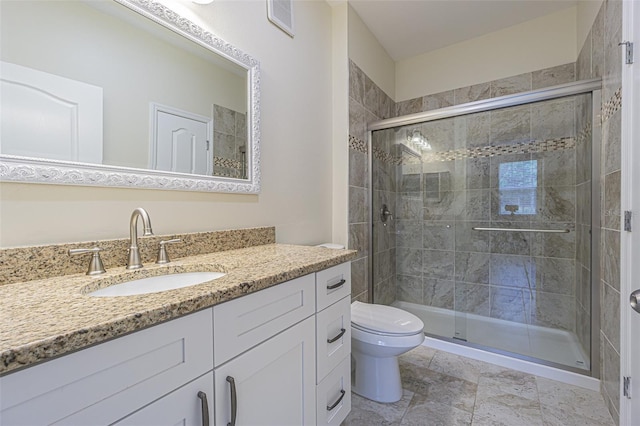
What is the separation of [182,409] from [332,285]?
0.65m

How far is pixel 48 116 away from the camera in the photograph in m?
0.84

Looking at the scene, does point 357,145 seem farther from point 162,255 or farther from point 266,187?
point 162,255

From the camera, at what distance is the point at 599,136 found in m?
1.62

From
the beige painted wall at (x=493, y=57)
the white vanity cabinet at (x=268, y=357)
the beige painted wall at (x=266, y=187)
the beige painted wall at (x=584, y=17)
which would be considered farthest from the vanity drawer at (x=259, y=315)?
the beige painted wall at (x=493, y=57)

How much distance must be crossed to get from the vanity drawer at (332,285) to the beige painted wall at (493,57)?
2.50 meters

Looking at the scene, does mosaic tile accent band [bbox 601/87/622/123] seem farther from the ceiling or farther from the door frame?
the ceiling

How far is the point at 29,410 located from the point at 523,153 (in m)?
2.99

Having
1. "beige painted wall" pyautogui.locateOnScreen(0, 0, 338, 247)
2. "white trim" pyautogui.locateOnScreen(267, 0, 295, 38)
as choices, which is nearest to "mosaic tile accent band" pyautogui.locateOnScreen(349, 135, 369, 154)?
"beige painted wall" pyautogui.locateOnScreen(0, 0, 338, 247)

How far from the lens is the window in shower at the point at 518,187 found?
233 cm

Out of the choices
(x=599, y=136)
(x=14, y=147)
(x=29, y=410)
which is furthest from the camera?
(x=599, y=136)

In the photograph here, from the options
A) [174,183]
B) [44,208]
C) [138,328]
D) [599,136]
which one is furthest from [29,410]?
[599,136]

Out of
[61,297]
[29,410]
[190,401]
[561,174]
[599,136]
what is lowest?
[190,401]

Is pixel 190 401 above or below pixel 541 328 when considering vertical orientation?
above

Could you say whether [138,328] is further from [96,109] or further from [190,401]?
[96,109]
